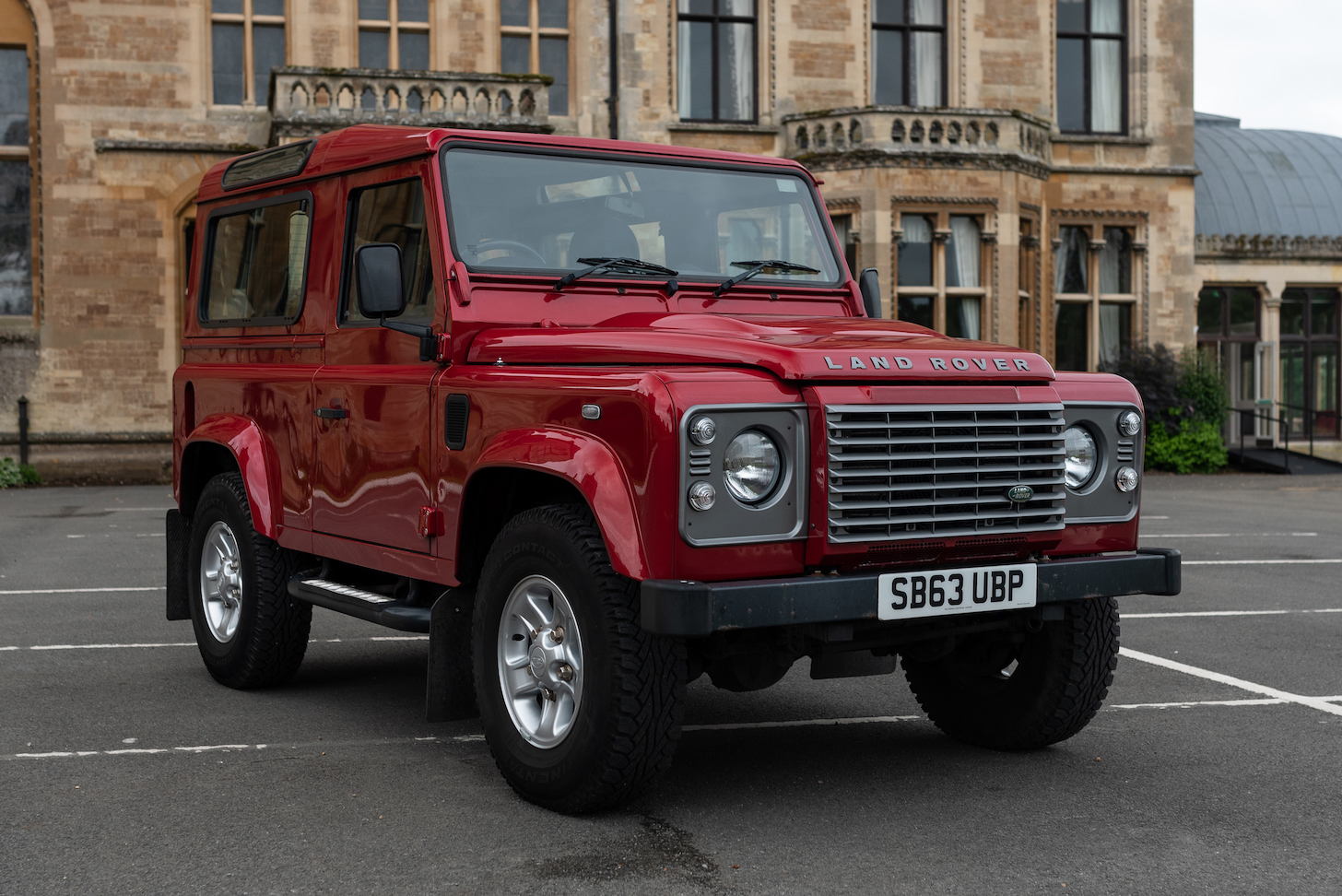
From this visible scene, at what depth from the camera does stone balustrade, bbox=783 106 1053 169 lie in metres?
24.1

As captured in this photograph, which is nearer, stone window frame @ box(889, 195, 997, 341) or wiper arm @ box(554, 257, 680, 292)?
wiper arm @ box(554, 257, 680, 292)

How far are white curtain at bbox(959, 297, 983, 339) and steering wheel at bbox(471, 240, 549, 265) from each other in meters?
20.2

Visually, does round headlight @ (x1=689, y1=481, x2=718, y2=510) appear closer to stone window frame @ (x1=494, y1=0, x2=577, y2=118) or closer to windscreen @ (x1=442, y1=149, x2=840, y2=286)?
windscreen @ (x1=442, y1=149, x2=840, y2=286)

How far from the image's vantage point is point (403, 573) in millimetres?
5801

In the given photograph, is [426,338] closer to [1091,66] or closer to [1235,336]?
[1091,66]

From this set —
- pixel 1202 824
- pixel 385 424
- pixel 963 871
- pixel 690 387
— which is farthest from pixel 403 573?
pixel 1202 824

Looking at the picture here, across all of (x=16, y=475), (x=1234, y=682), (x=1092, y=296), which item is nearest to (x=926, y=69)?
(x=1092, y=296)

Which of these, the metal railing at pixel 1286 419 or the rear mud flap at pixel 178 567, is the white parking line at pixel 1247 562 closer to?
the rear mud flap at pixel 178 567

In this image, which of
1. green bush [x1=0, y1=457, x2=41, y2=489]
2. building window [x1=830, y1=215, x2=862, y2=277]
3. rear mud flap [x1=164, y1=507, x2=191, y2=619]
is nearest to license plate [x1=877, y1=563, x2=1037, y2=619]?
rear mud flap [x1=164, y1=507, x2=191, y2=619]

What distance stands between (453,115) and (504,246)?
17.8 metres

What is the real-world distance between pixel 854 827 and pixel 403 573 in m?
2.03

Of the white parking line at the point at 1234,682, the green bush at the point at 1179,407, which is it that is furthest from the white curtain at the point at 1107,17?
the white parking line at the point at 1234,682

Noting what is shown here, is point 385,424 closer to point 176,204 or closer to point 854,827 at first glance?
point 854,827

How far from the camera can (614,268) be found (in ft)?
19.4
